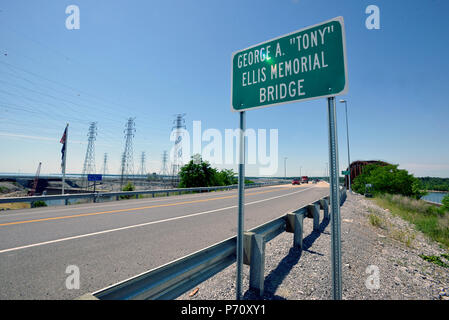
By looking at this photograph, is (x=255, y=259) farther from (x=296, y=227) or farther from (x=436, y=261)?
(x=436, y=261)

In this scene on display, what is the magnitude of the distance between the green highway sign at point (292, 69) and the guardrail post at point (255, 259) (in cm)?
178

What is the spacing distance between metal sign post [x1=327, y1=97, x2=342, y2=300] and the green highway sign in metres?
0.35

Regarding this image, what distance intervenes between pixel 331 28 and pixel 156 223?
23.3 ft

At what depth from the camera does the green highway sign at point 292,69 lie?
6.65ft

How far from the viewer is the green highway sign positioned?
2.03 meters

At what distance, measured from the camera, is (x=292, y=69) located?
2.30m

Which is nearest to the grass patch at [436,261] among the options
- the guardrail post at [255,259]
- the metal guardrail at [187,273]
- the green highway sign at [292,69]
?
the metal guardrail at [187,273]

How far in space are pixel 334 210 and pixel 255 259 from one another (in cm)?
147

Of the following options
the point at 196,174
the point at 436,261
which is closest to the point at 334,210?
the point at 436,261

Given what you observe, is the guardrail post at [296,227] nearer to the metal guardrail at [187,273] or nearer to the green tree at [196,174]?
the metal guardrail at [187,273]

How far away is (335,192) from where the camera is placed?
1.88 meters

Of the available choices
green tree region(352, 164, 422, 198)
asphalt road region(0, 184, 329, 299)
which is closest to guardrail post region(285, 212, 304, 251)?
asphalt road region(0, 184, 329, 299)
